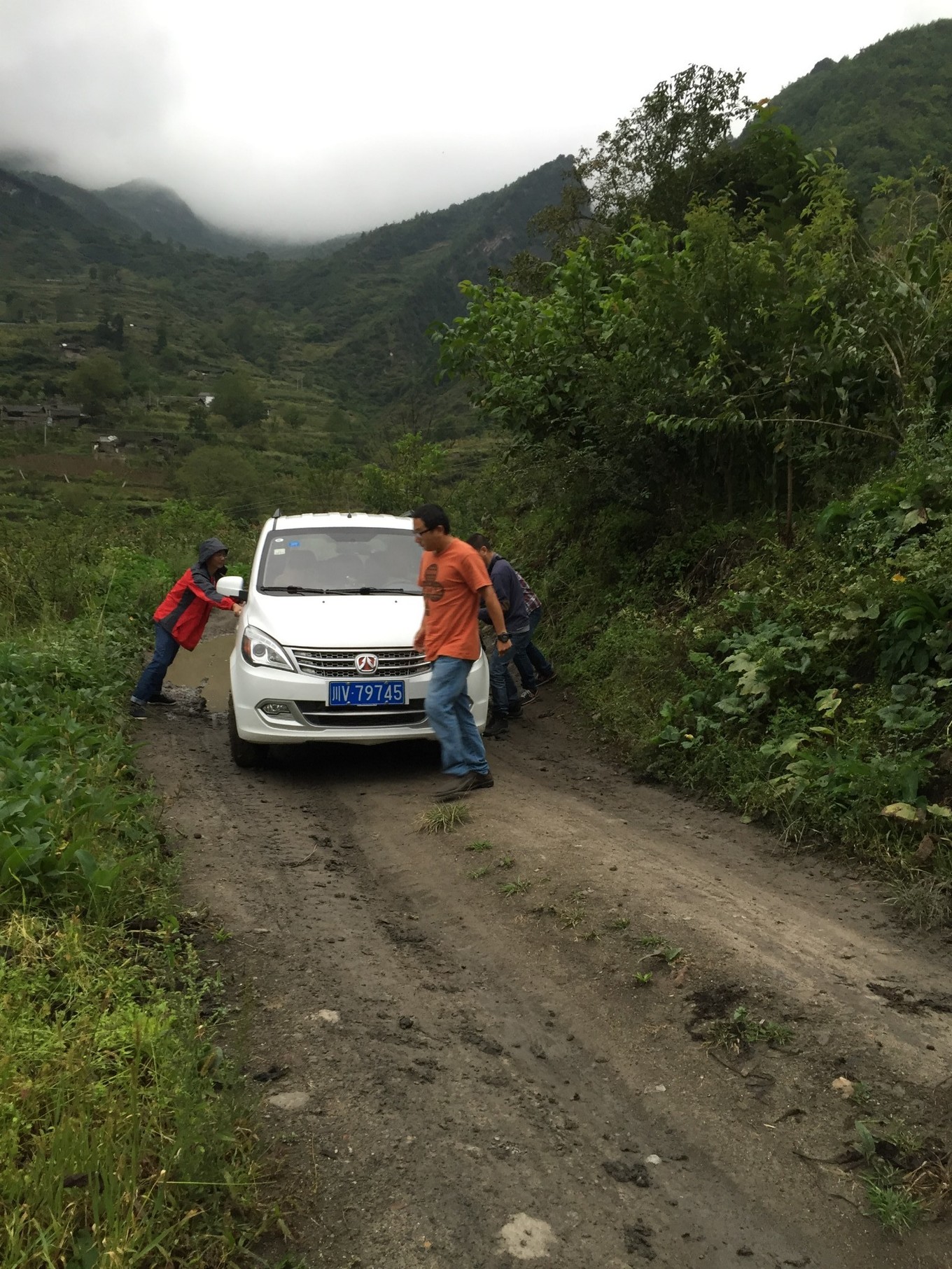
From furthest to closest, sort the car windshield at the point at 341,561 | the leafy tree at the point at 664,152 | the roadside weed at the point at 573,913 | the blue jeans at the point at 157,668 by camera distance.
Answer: the leafy tree at the point at 664,152 → the blue jeans at the point at 157,668 → the car windshield at the point at 341,561 → the roadside weed at the point at 573,913

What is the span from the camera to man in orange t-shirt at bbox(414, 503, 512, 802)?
6270mm

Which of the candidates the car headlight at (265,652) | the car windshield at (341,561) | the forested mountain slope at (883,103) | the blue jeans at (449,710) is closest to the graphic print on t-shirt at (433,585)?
the blue jeans at (449,710)

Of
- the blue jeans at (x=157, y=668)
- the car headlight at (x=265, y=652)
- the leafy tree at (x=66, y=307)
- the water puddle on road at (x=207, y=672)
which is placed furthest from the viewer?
the leafy tree at (x=66, y=307)

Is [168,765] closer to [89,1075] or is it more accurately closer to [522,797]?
[522,797]

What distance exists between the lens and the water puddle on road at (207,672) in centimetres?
1024

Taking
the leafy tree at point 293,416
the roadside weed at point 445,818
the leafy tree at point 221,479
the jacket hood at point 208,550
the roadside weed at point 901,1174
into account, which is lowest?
the leafy tree at point 221,479

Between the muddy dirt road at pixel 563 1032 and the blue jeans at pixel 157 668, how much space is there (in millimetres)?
3400

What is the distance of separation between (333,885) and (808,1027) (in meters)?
2.47

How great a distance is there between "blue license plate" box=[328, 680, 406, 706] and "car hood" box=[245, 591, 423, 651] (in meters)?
0.27

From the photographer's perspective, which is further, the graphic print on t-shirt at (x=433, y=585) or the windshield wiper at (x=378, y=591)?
the windshield wiper at (x=378, y=591)

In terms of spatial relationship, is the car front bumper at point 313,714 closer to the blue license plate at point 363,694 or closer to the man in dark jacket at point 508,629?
Result: the blue license plate at point 363,694

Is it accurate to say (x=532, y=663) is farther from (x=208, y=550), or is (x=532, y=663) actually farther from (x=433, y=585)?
(x=433, y=585)

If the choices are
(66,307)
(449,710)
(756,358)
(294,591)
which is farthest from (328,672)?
(66,307)

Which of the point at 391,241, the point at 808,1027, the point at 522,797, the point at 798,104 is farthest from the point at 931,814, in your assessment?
the point at 391,241
